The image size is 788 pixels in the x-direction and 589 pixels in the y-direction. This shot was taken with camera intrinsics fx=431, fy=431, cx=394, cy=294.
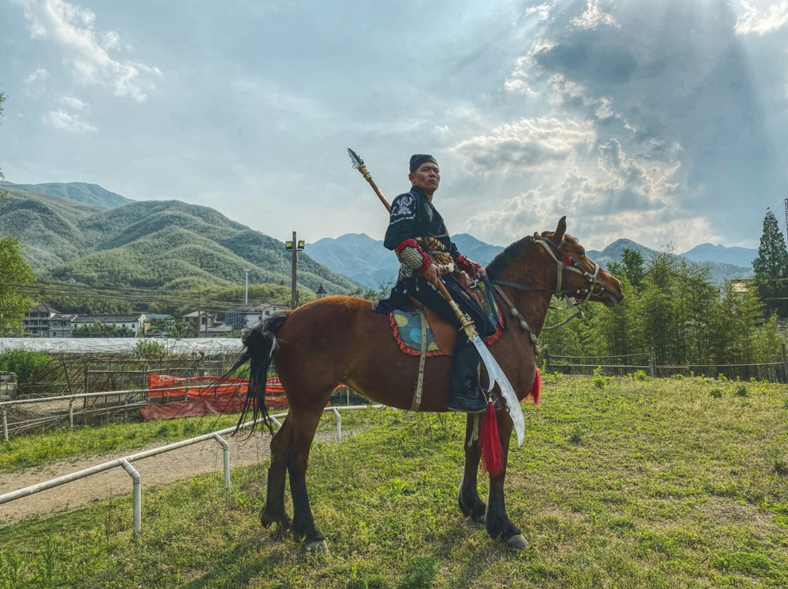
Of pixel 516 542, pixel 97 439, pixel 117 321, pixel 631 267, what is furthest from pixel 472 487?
pixel 117 321

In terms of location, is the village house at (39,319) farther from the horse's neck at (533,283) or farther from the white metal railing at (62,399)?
the horse's neck at (533,283)

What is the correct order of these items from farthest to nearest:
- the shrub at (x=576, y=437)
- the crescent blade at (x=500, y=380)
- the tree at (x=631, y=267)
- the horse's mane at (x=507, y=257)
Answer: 1. the tree at (x=631, y=267)
2. the shrub at (x=576, y=437)
3. the horse's mane at (x=507, y=257)
4. the crescent blade at (x=500, y=380)

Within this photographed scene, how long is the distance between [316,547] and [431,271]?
262cm

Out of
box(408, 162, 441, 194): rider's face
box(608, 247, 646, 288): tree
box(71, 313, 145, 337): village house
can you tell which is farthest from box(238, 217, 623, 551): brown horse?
box(71, 313, 145, 337): village house

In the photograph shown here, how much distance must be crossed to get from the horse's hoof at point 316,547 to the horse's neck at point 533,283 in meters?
2.87

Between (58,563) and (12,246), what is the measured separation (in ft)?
92.6

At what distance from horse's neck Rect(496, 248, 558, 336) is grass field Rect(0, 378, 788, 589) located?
78.7 inches

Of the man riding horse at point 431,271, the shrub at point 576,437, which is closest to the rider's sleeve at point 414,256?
the man riding horse at point 431,271

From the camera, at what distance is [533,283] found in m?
4.62

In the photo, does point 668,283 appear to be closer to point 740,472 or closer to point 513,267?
point 740,472

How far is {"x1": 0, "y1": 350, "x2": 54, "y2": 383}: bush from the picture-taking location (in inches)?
786

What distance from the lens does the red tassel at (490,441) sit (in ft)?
12.8

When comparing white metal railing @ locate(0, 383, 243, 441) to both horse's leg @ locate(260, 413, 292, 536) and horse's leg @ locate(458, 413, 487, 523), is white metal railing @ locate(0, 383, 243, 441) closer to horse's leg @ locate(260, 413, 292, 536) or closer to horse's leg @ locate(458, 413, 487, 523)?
horse's leg @ locate(260, 413, 292, 536)

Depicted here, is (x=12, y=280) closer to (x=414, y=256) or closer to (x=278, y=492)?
(x=278, y=492)
